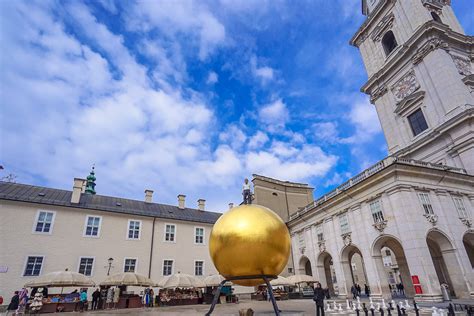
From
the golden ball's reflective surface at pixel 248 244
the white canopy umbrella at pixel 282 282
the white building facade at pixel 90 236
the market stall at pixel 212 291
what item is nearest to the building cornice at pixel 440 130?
the white canopy umbrella at pixel 282 282

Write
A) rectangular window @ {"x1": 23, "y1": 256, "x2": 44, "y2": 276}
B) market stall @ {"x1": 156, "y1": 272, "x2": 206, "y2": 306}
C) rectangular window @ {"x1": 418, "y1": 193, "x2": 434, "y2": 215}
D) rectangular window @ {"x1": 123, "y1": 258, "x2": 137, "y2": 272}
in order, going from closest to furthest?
rectangular window @ {"x1": 418, "y1": 193, "x2": 434, "y2": 215} < market stall @ {"x1": 156, "y1": 272, "x2": 206, "y2": 306} < rectangular window @ {"x1": 23, "y1": 256, "x2": 44, "y2": 276} < rectangular window @ {"x1": 123, "y1": 258, "x2": 137, "y2": 272}

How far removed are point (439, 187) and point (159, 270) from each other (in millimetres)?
28820

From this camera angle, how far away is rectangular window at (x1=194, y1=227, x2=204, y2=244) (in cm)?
Answer: 3281

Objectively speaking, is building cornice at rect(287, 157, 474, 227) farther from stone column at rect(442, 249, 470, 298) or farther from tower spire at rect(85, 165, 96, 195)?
tower spire at rect(85, 165, 96, 195)

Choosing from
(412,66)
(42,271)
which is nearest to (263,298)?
(42,271)

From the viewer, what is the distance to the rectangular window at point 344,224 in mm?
24431

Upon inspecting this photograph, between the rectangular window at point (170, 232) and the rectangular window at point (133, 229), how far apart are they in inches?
132

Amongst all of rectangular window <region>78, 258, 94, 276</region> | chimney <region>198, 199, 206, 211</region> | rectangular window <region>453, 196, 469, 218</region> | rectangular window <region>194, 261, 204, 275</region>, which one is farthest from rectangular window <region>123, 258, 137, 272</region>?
rectangular window <region>453, 196, 469, 218</region>

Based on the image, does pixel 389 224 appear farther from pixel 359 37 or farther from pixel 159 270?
pixel 359 37

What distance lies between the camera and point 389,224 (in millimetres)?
19906

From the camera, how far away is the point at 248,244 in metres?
4.18

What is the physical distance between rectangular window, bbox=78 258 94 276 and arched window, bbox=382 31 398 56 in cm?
4620

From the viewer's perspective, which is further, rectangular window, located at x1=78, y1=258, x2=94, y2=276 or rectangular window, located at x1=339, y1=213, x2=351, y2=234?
rectangular window, located at x1=78, y1=258, x2=94, y2=276

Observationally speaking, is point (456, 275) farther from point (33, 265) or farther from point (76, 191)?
point (76, 191)
